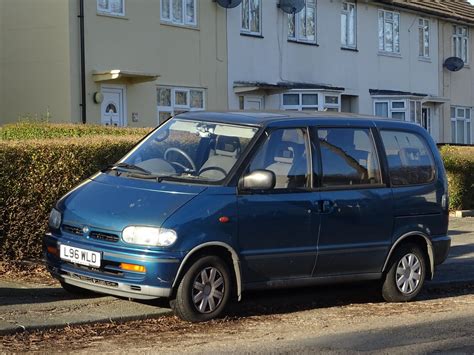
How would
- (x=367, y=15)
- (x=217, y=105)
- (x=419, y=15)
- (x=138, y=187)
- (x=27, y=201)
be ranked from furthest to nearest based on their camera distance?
1. (x=419, y=15)
2. (x=367, y=15)
3. (x=217, y=105)
4. (x=27, y=201)
5. (x=138, y=187)

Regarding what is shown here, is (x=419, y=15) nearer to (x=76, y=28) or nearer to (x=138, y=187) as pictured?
(x=76, y=28)

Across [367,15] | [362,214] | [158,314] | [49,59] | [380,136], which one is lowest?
[158,314]

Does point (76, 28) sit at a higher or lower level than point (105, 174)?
higher

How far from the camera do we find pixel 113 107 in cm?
2222

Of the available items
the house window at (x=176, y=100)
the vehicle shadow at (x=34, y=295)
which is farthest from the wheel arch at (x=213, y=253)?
the house window at (x=176, y=100)

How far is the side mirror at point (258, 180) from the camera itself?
8461mm

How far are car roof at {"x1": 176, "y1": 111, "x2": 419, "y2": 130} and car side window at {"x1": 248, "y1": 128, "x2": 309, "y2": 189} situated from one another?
0.41 feet

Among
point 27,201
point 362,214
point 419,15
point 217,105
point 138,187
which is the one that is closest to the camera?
point 138,187

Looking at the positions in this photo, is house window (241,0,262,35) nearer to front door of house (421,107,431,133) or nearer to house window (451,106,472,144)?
front door of house (421,107,431,133)

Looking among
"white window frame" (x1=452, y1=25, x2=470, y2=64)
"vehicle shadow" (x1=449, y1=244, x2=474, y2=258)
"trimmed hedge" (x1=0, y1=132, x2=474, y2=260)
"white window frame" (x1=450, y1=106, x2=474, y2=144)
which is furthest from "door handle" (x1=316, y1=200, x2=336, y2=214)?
"white window frame" (x1=452, y1=25, x2=470, y2=64)

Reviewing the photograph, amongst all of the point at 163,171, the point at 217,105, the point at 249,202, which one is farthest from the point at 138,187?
the point at 217,105

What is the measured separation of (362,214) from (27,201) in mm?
3763

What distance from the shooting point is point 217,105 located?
991 inches

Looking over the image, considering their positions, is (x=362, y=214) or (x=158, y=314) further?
(x=362, y=214)
